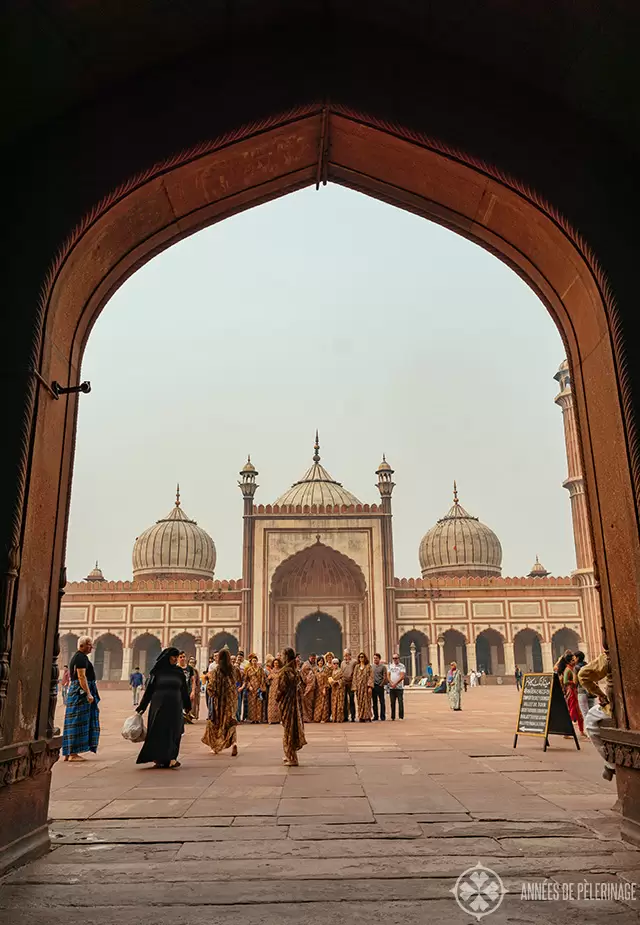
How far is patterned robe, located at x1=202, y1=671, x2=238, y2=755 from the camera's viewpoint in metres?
7.89

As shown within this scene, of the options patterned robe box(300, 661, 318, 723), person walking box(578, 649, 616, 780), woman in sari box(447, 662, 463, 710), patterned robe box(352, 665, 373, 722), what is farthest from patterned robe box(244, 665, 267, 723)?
person walking box(578, 649, 616, 780)

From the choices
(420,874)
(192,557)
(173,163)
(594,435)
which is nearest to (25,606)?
(420,874)

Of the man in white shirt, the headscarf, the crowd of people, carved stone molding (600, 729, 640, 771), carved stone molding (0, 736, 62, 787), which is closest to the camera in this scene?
carved stone molding (0, 736, 62, 787)

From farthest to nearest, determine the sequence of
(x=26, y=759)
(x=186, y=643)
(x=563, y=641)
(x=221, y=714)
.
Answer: (x=563, y=641) < (x=186, y=643) < (x=221, y=714) < (x=26, y=759)

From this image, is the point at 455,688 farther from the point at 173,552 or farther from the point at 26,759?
the point at 173,552

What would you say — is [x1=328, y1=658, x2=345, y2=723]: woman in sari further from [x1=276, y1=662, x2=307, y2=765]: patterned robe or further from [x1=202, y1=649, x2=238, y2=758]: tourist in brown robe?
[x1=276, y1=662, x2=307, y2=765]: patterned robe

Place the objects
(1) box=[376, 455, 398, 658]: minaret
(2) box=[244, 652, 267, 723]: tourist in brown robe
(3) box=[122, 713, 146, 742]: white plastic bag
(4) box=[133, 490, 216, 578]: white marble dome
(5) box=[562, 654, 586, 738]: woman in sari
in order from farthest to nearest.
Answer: (4) box=[133, 490, 216, 578]: white marble dome, (1) box=[376, 455, 398, 658]: minaret, (2) box=[244, 652, 267, 723]: tourist in brown robe, (5) box=[562, 654, 586, 738]: woman in sari, (3) box=[122, 713, 146, 742]: white plastic bag

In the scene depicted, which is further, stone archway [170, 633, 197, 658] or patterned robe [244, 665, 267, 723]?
stone archway [170, 633, 197, 658]

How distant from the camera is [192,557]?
3541 cm

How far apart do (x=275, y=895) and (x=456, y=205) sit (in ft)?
13.8

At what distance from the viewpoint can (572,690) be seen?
930 cm

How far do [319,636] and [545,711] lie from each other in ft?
81.4

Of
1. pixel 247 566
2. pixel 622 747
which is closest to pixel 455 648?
pixel 247 566

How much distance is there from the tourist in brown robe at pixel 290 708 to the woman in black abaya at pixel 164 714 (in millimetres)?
930
